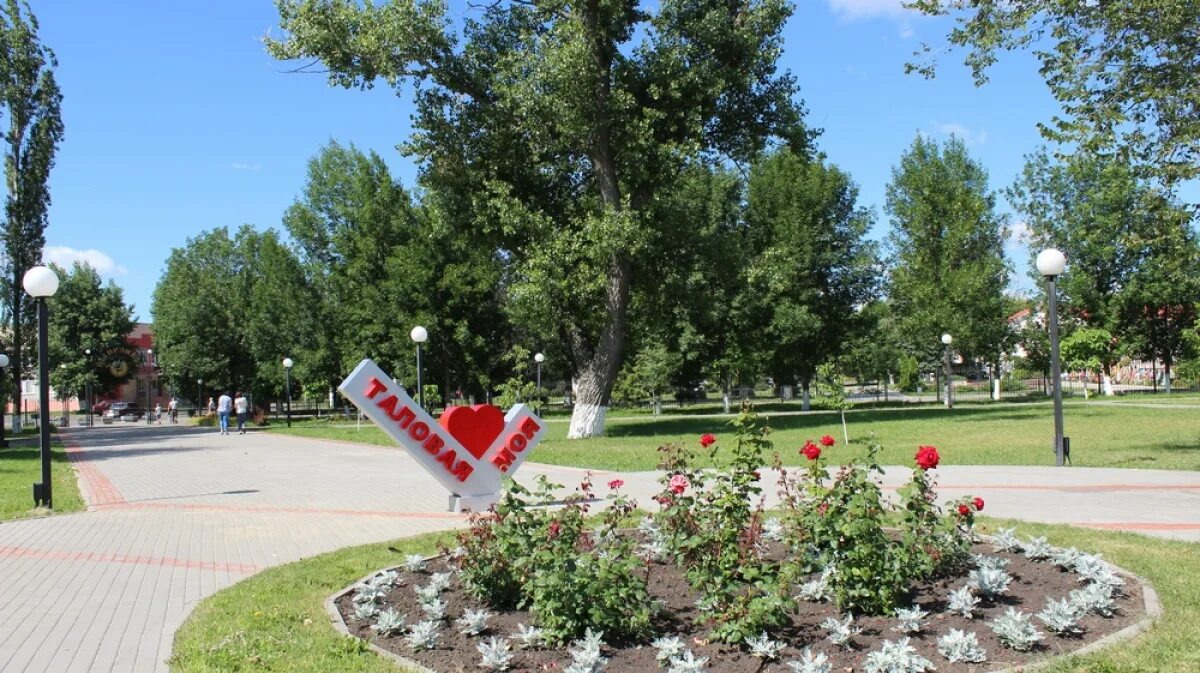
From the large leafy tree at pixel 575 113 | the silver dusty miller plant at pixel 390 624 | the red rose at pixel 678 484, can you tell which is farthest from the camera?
the large leafy tree at pixel 575 113

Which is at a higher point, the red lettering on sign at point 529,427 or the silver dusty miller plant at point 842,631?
the red lettering on sign at point 529,427

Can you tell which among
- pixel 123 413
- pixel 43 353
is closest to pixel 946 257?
pixel 43 353

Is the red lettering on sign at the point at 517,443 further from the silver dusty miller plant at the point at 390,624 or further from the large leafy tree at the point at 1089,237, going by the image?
the large leafy tree at the point at 1089,237

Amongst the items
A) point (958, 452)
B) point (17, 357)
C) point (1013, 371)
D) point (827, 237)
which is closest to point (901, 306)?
point (827, 237)

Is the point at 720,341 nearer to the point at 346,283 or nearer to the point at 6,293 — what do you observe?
the point at 346,283

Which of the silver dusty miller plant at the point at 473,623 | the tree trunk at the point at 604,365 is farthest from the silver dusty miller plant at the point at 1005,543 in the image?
the tree trunk at the point at 604,365

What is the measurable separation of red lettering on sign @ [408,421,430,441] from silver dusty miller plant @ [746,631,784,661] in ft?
20.0

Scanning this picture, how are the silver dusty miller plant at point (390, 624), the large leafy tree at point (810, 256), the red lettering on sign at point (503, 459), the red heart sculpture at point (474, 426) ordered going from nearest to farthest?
1. the silver dusty miller plant at point (390, 624)
2. the red heart sculpture at point (474, 426)
3. the red lettering on sign at point (503, 459)
4. the large leafy tree at point (810, 256)

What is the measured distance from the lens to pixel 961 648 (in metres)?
4.48

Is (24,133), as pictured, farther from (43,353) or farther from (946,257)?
(946,257)

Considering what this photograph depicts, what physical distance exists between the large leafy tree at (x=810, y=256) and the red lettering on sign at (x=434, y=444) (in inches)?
1141

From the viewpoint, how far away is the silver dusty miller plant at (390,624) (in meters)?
5.30

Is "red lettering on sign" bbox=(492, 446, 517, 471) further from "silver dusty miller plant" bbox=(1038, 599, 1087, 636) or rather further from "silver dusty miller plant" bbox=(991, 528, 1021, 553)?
"silver dusty miller plant" bbox=(1038, 599, 1087, 636)

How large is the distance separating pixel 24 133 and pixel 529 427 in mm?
27424
